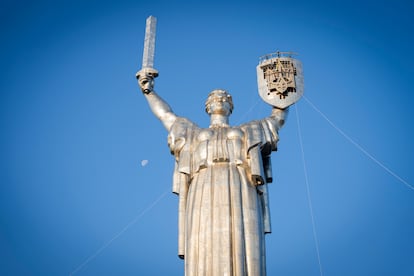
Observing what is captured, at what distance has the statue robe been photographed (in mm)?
11625

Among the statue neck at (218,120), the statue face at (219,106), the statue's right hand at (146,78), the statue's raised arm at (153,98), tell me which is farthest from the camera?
the statue's right hand at (146,78)

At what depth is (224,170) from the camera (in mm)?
12664

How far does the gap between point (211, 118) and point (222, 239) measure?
10.9ft

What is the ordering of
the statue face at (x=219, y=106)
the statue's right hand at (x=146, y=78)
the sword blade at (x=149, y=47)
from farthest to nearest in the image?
1. the sword blade at (x=149, y=47)
2. the statue's right hand at (x=146, y=78)
3. the statue face at (x=219, y=106)

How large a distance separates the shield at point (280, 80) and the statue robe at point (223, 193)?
1.96 ft

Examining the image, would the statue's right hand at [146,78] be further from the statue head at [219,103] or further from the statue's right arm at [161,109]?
the statue head at [219,103]

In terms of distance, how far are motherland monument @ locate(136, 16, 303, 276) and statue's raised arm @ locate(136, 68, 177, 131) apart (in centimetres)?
2

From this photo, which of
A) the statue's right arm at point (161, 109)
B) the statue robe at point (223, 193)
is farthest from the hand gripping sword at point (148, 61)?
the statue robe at point (223, 193)

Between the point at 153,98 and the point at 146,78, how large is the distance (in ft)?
1.62

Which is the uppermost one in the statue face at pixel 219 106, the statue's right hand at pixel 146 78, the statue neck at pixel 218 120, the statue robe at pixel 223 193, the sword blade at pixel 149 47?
the sword blade at pixel 149 47

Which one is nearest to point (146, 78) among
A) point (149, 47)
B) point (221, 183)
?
point (149, 47)

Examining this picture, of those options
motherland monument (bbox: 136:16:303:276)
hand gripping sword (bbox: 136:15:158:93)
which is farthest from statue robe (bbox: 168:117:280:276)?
hand gripping sword (bbox: 136:15:158:93)

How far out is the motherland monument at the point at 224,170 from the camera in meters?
11.7

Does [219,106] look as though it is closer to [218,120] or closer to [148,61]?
[218,120]
